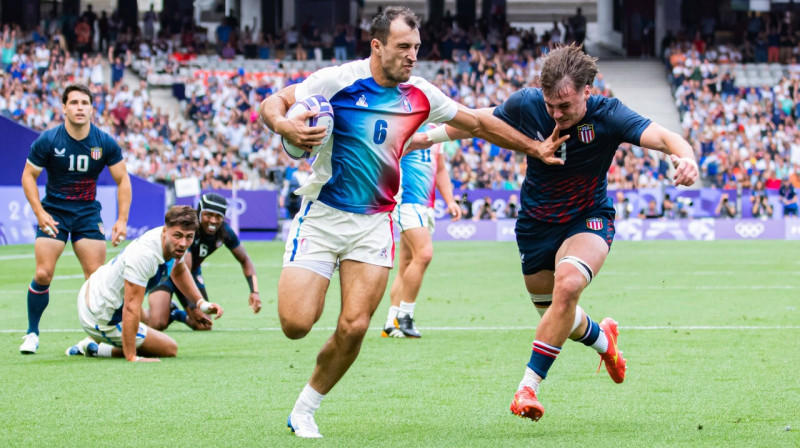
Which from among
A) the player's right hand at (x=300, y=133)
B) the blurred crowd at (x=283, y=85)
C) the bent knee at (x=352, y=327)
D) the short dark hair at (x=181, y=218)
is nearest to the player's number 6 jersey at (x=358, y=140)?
the player's right hand at (x=300, y=133)

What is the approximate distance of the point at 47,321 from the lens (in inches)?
482

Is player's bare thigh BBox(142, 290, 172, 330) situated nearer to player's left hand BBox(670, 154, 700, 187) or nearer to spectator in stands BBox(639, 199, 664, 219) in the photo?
player's left hand BBox(670, 154, 700, 187)

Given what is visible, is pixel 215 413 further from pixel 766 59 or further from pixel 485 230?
pixel 766 59

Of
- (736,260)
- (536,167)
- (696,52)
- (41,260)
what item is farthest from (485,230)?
(536,167)

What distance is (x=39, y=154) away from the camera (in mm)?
9711

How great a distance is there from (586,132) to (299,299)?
2.06 metres

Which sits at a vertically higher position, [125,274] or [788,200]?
[125,274]

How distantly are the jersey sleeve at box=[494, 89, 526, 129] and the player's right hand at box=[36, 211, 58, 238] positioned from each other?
4446mm

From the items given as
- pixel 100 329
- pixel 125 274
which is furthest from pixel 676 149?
pixel 100 329

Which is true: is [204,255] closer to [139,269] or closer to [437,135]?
[139,269]

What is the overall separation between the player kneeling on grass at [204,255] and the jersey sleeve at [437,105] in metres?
4.69

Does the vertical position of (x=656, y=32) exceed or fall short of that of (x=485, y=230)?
it exceeds it

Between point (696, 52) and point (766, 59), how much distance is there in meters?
2.68

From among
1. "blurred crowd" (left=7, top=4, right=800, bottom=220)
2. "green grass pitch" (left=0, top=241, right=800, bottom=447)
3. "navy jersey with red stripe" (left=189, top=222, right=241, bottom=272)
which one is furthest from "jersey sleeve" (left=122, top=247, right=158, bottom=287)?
"blurred crowd" (left=7, top=4, right=800, bottom=220)
